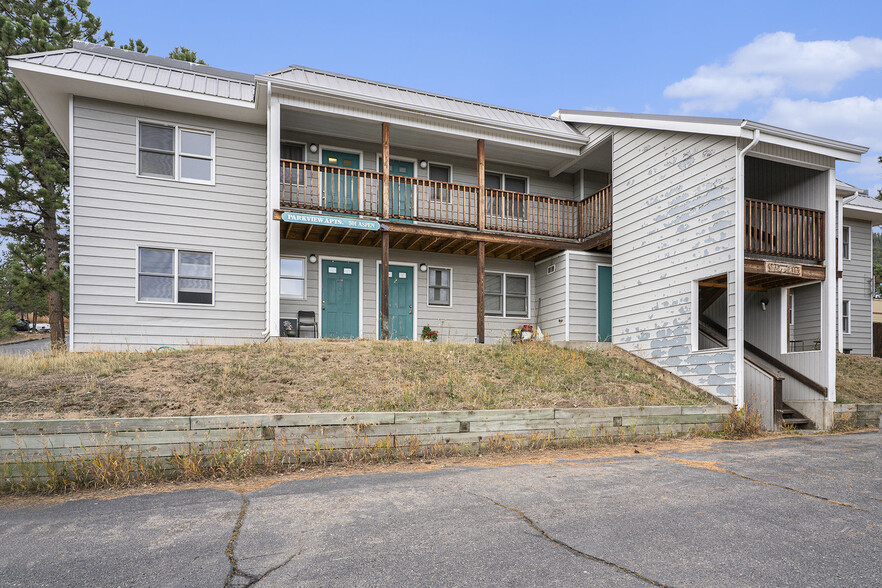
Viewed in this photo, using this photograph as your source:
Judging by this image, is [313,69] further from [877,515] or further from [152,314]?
[877,515]

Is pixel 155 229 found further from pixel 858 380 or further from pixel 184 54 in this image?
pixel 858 380

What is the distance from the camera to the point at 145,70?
39.3 ft

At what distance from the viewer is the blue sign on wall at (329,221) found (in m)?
11.3

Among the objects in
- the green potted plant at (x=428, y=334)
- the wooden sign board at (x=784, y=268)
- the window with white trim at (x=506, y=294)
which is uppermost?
the wooden sign board at (x=784, y=268)

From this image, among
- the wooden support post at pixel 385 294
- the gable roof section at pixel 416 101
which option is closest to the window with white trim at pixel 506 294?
the wooden support post at pixel 385 294

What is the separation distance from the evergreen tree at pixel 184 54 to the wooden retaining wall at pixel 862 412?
2442cm

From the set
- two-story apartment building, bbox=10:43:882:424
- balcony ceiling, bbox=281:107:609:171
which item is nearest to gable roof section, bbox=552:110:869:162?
two-story apartment building, bbox=10:43:882:424

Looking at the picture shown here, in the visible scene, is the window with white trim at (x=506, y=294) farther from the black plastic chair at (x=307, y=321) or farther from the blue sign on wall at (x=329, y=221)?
the black plastic chair at (x=307, y=321)

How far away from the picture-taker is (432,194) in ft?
47.4

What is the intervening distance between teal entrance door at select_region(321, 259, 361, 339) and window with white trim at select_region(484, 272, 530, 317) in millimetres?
3717

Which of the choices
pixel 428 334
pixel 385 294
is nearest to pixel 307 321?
pixel 385 294

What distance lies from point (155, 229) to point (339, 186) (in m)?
4.23

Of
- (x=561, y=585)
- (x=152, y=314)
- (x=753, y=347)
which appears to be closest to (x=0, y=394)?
(x=152, y=314)

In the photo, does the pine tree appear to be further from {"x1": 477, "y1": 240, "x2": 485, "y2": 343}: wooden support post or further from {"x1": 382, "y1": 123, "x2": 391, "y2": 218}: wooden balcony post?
{"x1": 477, "y1": 240, "x2": 485, "y2": 343}: wooden support post
